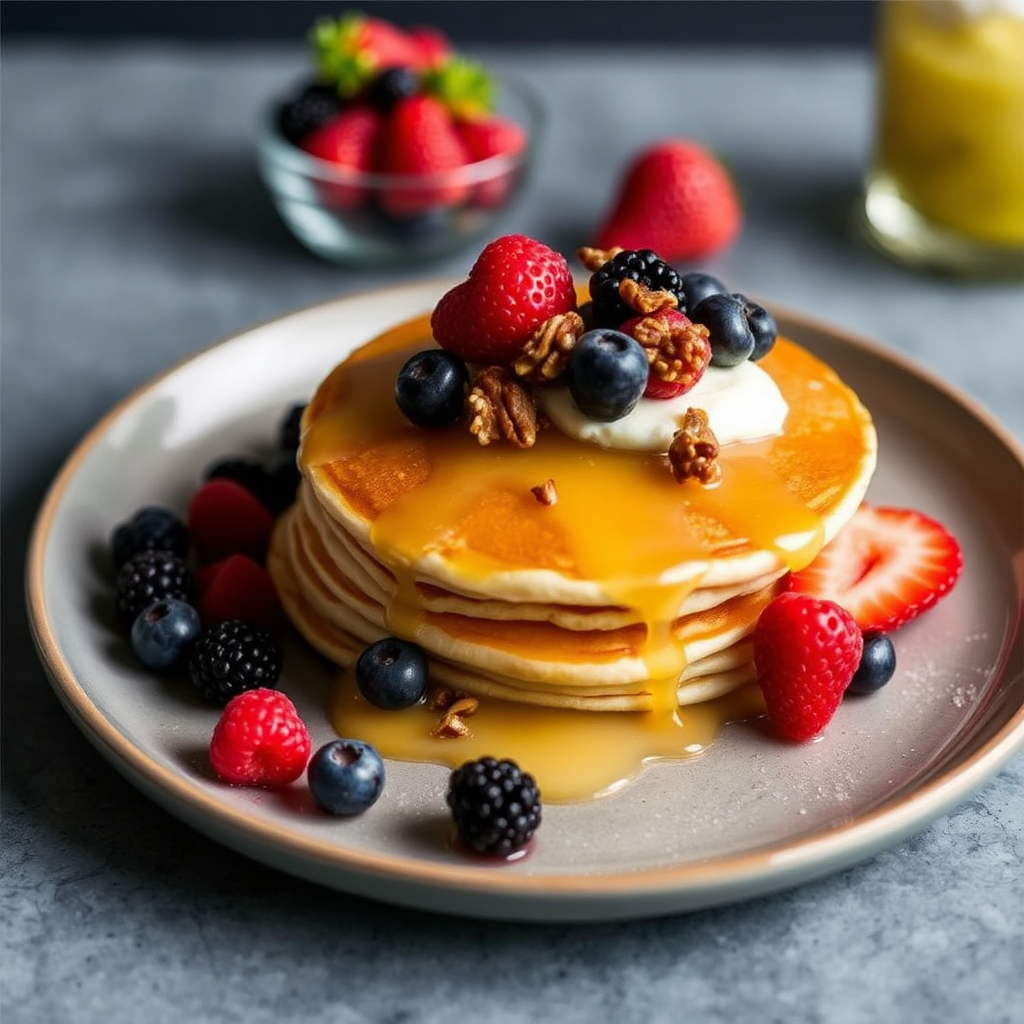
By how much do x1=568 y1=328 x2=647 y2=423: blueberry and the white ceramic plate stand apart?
21.0 inches

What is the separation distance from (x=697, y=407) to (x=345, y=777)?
777 mm

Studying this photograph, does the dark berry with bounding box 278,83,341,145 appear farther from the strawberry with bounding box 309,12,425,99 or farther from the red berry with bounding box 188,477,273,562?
the red berry with bounding box 188,477,273,562

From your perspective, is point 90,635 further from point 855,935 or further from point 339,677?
point 855,935

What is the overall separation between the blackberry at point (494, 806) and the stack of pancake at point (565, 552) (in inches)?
9.3

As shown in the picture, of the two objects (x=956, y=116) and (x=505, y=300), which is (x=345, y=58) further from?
(x=505, y=300)

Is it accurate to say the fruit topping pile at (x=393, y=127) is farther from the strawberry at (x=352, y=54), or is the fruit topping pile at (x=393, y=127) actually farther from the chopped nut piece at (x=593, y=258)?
the chopped nut piece at (x=593, y=258)

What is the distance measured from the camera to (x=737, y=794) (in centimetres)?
206

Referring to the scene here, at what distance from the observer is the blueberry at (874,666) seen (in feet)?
7.30

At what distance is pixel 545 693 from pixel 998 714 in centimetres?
68

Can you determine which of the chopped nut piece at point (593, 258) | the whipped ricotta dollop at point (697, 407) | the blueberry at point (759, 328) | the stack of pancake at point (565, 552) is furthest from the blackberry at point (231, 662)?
the blueberry at point (759, 328)

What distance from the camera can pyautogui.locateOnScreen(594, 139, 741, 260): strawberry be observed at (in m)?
3.45

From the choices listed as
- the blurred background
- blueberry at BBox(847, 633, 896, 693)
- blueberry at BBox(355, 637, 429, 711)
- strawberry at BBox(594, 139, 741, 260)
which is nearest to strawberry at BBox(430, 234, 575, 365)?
blueberry at BBox(355, 637, 429, 711)

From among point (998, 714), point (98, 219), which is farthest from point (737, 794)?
point (98, 219)

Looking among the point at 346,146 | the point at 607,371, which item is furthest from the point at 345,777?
the point at 346,146
